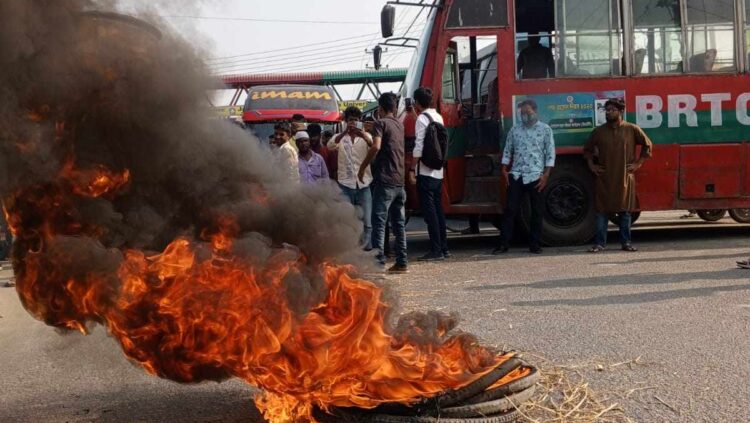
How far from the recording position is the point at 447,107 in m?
11.7

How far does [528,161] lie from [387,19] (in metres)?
2.70

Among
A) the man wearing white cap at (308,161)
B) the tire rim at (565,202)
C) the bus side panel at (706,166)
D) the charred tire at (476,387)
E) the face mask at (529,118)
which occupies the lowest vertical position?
the charred tire at (476,387)

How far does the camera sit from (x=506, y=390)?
13.4 ft

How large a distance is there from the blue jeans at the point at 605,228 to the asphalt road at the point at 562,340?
0.48 m

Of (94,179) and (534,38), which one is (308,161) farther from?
(94,179)

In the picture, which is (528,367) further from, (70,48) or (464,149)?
(464,149)

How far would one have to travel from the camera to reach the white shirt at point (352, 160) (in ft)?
33.4

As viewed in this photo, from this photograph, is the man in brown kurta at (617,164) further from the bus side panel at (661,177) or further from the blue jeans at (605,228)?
the bus side panel at (661,177)

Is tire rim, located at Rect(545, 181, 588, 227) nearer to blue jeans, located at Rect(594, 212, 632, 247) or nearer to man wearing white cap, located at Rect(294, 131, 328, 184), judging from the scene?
blue jeans, located at Rect(594, 212, 632, 247)

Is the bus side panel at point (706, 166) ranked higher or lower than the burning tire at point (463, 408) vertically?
higher

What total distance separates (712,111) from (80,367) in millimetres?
9040

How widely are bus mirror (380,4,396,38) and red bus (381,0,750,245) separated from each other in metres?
0.02

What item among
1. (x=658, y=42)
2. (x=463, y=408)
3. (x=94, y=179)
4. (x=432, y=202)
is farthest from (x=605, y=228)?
(x=94, y=179)

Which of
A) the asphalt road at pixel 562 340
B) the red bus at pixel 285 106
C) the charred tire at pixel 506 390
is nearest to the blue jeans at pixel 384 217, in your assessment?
the asphalt road at pixel 562 340
